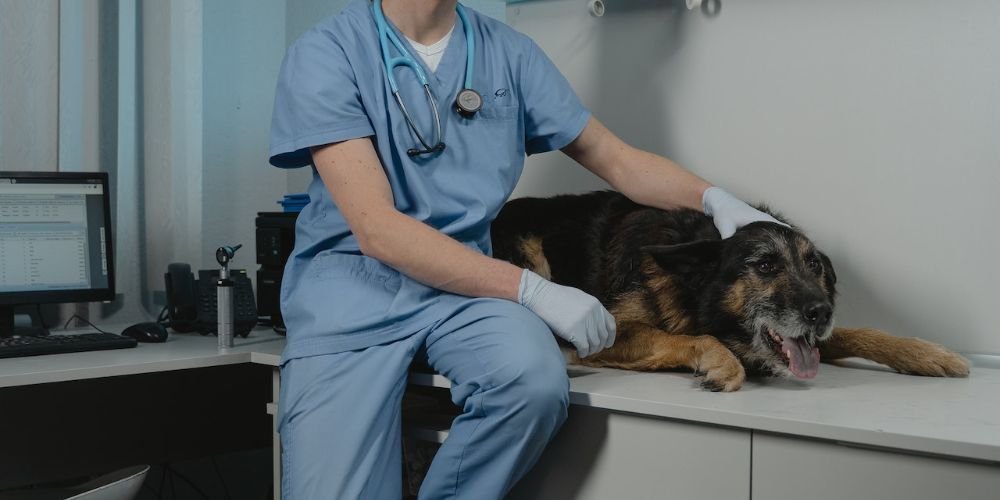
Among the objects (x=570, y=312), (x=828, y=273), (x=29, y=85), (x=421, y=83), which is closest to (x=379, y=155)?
(x=421, y=83)

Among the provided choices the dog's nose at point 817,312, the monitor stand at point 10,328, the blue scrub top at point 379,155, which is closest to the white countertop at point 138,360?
the monitor stand at point 10,328

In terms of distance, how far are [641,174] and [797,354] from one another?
50 cm

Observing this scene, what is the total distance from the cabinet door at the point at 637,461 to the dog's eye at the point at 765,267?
366 millimetres

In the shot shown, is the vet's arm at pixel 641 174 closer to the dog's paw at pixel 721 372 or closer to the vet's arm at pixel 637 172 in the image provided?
the vet's arm at pixel 637 172

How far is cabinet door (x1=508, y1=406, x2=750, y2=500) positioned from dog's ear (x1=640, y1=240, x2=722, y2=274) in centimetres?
34

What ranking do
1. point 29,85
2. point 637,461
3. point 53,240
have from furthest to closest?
1. point 29,85
2. point 53,240
3. point 637,461

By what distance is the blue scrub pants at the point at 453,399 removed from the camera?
1.38m

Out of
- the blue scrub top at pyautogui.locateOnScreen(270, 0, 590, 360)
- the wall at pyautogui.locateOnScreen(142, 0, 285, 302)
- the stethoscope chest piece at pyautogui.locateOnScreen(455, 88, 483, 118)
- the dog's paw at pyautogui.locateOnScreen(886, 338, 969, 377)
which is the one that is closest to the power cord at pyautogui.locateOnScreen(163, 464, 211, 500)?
the wall at pyautogui.locateOnScreen(142, 0, 285, 302)

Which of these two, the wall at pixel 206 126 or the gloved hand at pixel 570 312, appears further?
the wall at pixel 206 126

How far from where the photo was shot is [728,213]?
168 centimetres

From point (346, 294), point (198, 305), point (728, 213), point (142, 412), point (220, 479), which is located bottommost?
point (220, 479)

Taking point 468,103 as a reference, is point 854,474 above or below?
below

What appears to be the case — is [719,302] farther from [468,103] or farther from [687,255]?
[468,103]

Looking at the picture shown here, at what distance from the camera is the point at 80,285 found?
7.01 ft
